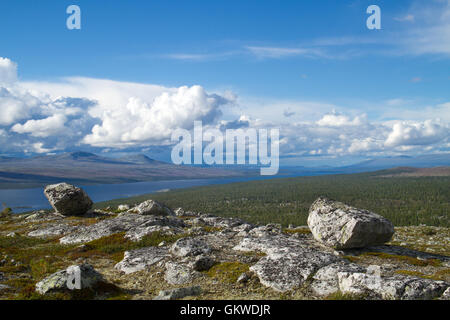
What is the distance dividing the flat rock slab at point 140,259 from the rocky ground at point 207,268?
→ 8cm

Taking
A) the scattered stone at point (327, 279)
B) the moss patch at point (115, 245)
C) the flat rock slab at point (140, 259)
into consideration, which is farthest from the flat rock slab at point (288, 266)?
the moss patch at point (115, 245)

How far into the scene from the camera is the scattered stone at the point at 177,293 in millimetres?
13844

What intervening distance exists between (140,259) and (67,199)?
2969 centimetres

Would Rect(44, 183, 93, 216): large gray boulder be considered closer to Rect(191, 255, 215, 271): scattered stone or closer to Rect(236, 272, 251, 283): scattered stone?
Rect(191, 255, 215, 271): scattered stone

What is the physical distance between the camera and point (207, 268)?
62.8 ft

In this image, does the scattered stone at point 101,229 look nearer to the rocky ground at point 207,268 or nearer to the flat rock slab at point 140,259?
the rocky ground at point 207,268

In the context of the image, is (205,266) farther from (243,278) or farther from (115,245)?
(115,245)

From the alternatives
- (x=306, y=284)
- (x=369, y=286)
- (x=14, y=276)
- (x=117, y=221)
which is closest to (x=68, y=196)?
(x=117, y=221)

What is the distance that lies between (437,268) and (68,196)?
47091mm

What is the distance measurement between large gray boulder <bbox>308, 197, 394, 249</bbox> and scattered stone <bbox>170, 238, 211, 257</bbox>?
1183 cm

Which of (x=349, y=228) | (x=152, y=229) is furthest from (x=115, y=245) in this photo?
(x=349, y=228)

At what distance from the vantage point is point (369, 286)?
1437 cm
